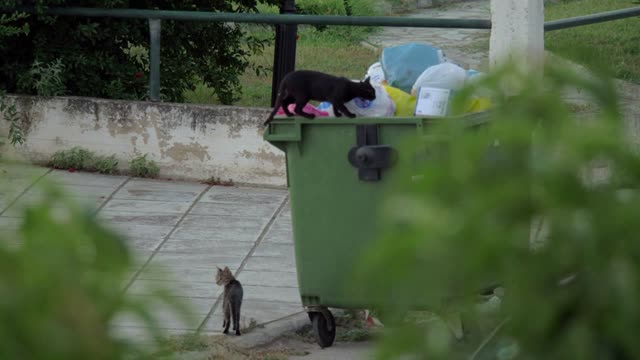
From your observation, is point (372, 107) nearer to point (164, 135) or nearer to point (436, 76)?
point (436, 76)

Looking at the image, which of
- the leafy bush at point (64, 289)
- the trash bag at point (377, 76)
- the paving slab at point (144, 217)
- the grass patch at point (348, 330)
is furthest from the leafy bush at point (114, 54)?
the leafy bush at point (64, 289)

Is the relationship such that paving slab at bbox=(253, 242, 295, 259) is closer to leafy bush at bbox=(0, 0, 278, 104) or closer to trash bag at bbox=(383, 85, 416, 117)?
trash bag at bbox=(383, 85, 416, 117)

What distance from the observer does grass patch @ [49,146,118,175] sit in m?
9.49

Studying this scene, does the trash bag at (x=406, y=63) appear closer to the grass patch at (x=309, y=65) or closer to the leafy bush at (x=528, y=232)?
the grass patch at (x=309, y=65)

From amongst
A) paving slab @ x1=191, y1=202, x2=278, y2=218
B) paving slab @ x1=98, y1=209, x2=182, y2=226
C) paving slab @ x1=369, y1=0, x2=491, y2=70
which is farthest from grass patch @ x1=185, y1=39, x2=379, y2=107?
paving slab @ x1=98, y1=209, x2=182, y2=226

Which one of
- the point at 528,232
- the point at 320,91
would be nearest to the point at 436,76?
the point at 320,91

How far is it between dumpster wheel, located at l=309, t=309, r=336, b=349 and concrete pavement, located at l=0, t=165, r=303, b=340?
361mm

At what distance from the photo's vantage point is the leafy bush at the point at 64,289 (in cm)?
98

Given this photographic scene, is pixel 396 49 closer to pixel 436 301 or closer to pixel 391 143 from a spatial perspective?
pixel 391 143

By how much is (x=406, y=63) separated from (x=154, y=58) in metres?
3.30

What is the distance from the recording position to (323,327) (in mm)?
6441

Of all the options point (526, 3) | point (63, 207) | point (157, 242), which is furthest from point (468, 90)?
point (526, 3)

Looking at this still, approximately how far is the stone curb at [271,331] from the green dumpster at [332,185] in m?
0.35

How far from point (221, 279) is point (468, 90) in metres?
5.63
